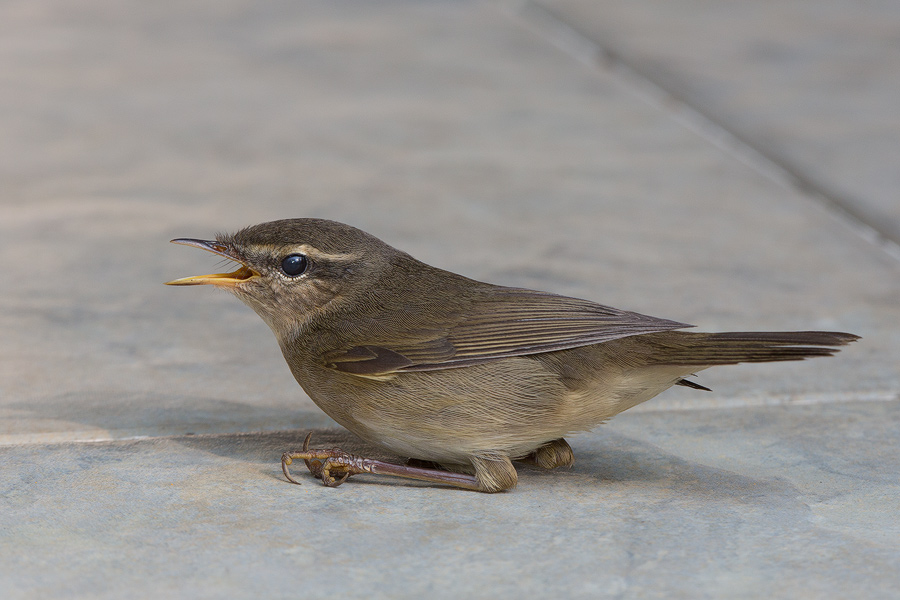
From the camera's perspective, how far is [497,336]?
142 inches

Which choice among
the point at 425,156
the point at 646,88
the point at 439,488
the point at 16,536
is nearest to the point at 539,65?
the point at 646,88

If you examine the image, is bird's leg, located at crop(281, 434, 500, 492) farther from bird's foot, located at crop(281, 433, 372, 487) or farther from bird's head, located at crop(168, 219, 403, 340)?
bird's head, located at crop(168, 219, 403, 340)

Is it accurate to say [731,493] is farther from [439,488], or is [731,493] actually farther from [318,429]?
[318,429]

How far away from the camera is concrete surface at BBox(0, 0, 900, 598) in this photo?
10.2 feet

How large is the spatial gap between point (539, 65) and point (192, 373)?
650 centimetres

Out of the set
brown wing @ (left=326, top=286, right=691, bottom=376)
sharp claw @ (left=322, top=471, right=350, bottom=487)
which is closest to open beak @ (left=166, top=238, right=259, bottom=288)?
brown wing @ (left=326, top=286, right=691, bottom=376)

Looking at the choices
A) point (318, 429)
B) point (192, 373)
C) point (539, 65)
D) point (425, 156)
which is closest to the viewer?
point (318, 429)

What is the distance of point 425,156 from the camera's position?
26.3ft

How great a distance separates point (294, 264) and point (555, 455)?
1.09m

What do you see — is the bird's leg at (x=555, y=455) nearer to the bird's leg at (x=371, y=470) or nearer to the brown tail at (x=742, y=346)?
the bird's leg at (x=371, y=470)

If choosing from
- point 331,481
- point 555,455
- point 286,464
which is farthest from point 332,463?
point 555,455

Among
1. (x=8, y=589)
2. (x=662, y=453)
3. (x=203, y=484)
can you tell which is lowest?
(x=8, y=589)

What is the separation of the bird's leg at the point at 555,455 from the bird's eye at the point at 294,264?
3.30 ft

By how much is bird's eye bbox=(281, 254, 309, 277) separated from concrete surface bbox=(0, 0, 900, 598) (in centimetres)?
67
